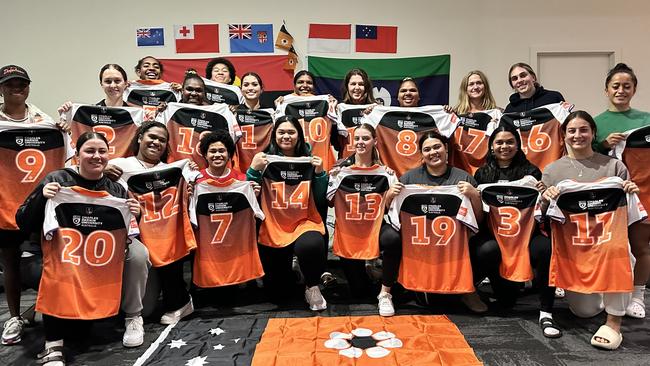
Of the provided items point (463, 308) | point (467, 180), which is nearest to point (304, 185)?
point (467, 180)

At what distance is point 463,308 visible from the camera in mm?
3131

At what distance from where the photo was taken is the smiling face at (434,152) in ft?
10.1

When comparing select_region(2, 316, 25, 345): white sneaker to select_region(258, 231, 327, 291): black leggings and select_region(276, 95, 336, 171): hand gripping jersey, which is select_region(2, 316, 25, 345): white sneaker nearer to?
select_region(258, 231, 327, 291): black leggings

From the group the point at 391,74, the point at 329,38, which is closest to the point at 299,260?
the point at 391,74

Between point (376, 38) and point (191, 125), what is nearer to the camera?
point (191, 125)

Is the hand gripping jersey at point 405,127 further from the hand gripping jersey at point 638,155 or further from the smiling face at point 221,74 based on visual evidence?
the smiling face at point 221,74

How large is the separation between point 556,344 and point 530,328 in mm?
237

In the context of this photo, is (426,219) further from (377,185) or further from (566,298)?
(566,298)

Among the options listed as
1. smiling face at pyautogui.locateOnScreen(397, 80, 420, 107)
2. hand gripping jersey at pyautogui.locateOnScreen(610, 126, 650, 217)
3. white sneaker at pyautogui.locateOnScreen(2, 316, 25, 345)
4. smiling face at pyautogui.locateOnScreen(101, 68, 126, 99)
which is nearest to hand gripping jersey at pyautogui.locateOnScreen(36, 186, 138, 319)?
white sneaker at pyautogui.locateOnScreen(2, 316, 25, 345)

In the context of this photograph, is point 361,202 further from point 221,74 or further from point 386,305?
point 221,74

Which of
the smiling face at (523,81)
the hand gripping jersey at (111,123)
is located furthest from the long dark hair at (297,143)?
the smiling face at (523,81)

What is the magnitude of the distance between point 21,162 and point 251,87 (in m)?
1.97

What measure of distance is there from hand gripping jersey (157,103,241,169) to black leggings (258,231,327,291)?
1009mm

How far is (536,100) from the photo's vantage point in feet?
12.3
